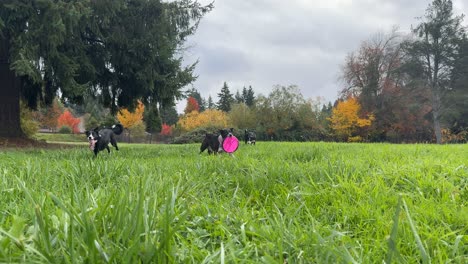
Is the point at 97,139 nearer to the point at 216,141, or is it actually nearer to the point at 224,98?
the point at 216,141

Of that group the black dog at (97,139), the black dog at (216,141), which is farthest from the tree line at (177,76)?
the black dog at (216,141)

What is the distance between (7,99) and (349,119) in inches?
1254

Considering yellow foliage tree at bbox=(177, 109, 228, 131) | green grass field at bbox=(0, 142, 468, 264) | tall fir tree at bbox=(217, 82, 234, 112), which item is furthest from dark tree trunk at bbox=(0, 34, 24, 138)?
tall fir tree at bbox=(217, 82, 234, 112)

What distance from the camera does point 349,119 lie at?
3553 cm

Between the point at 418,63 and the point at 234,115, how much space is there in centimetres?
2281

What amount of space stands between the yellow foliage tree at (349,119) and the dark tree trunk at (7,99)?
3113 cm

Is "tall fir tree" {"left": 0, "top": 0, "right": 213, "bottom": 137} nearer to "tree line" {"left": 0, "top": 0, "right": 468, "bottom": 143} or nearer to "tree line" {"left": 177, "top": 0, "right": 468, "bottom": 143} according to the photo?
"tree line" {"left": 0, "top": 0, "right": 468, "bottom": 143}

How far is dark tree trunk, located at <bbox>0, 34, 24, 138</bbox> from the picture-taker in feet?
43.9

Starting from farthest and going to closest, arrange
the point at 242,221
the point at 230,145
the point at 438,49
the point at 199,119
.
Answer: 1. the point at 199,119
2. the point at 438,49
3. the point at 230,145
4. the point at 242,221

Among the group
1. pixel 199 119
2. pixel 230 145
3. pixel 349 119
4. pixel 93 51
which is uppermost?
pixel 93 51

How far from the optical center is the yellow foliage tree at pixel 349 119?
35.5m

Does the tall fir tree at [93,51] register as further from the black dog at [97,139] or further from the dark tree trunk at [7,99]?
the black dog at [97,139]

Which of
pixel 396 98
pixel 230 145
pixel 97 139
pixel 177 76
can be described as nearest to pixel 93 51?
pixel 177 76

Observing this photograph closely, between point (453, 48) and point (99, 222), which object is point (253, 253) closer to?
point (99, 222)
